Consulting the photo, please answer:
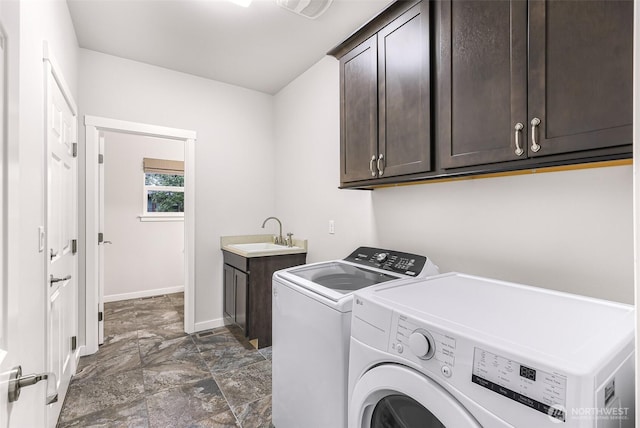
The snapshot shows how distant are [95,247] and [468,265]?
9.73 feet

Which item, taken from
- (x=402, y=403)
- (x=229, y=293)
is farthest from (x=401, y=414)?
(x=229, y=293)

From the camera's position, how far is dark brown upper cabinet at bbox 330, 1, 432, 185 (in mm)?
1486

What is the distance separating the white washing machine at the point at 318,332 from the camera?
47.8 inches

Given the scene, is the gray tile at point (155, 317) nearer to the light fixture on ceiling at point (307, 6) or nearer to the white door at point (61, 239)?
the white door at point (61, 239)

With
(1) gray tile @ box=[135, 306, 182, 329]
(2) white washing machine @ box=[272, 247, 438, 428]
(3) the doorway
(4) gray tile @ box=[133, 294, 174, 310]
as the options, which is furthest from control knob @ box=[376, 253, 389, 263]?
(3) the doorway

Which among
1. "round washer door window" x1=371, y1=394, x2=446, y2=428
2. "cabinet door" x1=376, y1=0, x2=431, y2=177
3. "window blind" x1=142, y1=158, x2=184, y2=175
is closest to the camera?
A: "round washer door window" x1=371, y1=394, x2=446, y2=428

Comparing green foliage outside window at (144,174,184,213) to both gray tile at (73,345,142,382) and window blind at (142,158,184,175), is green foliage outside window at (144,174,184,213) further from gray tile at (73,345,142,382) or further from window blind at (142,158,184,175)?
gray tile at (73,345,142,382)

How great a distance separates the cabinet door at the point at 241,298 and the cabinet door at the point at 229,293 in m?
0.10

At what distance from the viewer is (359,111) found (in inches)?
73.4

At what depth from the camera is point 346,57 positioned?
197cm

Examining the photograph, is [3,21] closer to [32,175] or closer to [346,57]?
[32,175]

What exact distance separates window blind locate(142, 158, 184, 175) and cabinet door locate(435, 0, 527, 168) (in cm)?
415

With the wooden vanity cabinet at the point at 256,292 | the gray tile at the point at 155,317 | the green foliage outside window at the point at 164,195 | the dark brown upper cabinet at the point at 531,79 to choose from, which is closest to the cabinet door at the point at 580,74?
the dark brown upper cabinet at the point at 531,79

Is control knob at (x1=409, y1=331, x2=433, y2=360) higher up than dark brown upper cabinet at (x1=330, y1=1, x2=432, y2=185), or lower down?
lower down
